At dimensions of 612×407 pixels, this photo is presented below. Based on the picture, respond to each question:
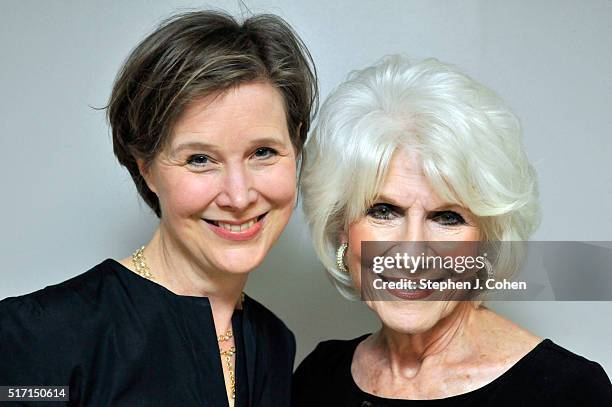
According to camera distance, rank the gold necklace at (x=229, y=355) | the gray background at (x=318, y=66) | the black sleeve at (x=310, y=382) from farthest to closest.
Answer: the gray background at (x=318, y=66) → the black sleeve at (x=310, y=382) → the gold necklace at (x=229, y=355)

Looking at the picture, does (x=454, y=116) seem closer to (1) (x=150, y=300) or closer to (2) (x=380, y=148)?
(2) (x=380, y=148)

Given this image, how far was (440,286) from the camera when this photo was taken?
201 centimetres

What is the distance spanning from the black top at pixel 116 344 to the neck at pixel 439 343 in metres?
0.39

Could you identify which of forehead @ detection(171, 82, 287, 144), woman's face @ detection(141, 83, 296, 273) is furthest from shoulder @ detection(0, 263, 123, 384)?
forehead @ detection(171, 82, 287, 144)

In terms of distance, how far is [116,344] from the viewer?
1757 mm

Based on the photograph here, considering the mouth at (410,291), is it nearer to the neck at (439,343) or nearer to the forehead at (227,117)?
the neck at (439,343)

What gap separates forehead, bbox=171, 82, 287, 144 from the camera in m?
1.75

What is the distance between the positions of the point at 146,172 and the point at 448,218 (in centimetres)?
69

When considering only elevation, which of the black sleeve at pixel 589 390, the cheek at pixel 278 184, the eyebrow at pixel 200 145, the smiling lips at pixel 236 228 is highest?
the eyebrow at pixel 200 145

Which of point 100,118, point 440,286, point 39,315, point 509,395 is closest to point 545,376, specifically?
point 509,395

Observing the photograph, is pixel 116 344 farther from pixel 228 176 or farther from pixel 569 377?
pixel 569 377

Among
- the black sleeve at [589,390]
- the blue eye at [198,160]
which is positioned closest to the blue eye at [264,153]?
the blue eye at [198,160]

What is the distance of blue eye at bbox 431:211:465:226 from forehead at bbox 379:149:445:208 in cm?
5

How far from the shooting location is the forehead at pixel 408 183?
1.90 m
